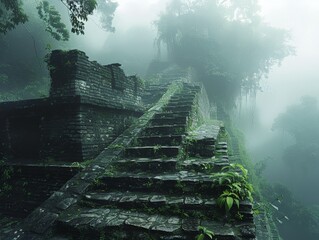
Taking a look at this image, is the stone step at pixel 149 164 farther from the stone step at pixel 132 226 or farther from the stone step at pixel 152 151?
the stone step at pixel 132 226

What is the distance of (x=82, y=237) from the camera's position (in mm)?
3381

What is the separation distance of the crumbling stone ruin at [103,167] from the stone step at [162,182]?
0.02 m

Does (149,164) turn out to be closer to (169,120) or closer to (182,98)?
(169,120)

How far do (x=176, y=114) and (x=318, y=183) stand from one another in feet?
117

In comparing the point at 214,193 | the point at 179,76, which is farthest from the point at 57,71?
the point at 179,76

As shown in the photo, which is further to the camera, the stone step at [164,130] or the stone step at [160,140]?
the stone step at [164,130]

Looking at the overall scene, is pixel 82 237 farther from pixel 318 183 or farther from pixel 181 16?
pixel 318 183

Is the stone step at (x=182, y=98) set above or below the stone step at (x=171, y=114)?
above

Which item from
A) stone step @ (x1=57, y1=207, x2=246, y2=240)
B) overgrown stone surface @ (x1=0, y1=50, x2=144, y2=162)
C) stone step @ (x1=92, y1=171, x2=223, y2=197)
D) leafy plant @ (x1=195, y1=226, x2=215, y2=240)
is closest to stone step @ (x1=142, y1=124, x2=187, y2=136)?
overgrown stone surface @ (x1=0, y1=50, x2=144, y2=162)

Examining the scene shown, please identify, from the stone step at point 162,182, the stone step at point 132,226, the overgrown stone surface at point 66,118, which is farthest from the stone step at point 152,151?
the stone step at point 132,226

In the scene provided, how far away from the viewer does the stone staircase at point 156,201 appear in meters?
3.25

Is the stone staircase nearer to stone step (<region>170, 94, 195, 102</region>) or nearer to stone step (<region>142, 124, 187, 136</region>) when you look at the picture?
stone step (<region>142, 124, 187, 136</region>)

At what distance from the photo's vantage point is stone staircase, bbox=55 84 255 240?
325cm

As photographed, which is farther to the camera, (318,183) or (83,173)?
(318,183)
